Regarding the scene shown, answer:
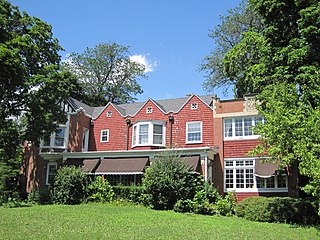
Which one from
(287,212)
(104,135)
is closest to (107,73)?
(104,135)

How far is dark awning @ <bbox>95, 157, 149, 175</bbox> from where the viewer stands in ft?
82.5

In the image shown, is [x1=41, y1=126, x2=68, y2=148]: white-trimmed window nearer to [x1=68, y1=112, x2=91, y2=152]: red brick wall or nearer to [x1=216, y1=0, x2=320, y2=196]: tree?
[x1=68, y1=112, x2=91, y2=152]: red brick wall

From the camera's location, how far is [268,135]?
1612 cm

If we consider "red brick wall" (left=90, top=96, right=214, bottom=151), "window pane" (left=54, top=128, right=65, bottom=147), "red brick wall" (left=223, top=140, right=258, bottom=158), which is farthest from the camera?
"window pane" (left=54, top=128, right=65, bottom=147)

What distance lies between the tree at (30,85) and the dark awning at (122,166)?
202 inches

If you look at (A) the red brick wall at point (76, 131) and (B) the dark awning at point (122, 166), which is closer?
(B) the dark awning at point (122, 166)

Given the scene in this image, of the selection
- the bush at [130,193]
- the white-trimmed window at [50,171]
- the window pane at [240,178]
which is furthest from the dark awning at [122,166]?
the window pane at [240,178]

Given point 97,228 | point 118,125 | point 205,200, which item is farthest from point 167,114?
point 97,228

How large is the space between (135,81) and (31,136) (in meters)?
29.1

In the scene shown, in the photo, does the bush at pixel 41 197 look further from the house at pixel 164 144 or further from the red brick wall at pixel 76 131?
the red brick wall at pixel 76 131

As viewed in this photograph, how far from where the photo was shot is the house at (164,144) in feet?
79.6

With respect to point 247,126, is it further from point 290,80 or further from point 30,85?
point 30,85

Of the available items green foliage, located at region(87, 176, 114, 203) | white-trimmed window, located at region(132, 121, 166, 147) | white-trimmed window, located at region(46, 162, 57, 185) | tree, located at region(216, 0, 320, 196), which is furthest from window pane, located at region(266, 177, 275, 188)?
white-trimmed window, located at region(46, 162, 57, 185)

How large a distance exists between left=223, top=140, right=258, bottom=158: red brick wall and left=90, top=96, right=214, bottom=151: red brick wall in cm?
180
